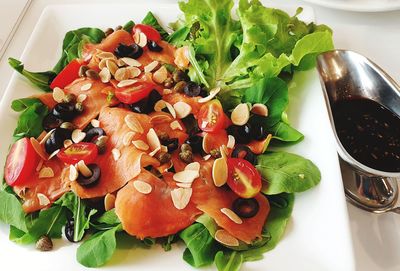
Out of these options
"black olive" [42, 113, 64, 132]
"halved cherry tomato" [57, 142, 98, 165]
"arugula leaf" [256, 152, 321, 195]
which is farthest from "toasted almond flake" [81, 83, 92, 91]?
"arugula leaf" [256, 152, 321, 195]

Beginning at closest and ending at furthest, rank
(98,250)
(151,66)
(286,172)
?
(98,250)
(286,172)
(151,66)

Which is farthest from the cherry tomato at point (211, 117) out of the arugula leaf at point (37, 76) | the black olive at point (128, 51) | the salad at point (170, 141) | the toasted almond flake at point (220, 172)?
the arugula leaf at point (37, 76)

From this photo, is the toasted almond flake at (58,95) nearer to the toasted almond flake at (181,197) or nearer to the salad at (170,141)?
the salad at (170,141)

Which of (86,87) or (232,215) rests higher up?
(86,87)

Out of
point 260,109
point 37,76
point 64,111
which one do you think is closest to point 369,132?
point 260,109

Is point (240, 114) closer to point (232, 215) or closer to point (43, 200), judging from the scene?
point (232, 215)

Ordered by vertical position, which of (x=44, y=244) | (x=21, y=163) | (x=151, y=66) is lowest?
(x=44, y=244)

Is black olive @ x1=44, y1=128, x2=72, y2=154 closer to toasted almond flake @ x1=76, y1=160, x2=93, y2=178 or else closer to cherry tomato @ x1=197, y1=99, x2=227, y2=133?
toasted almond flake @ x1=76, y1=160, x2=93, y2=178
